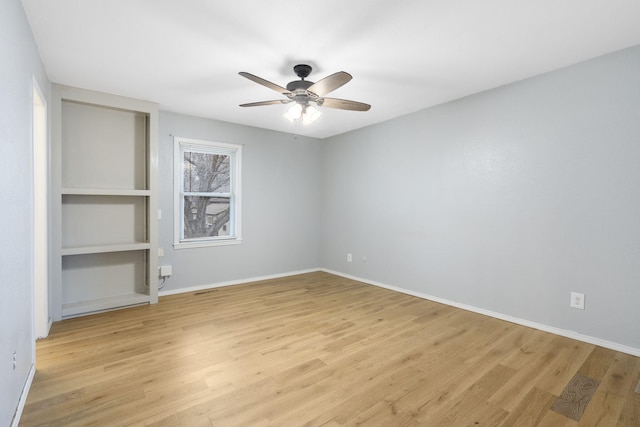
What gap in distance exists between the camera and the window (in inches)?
165

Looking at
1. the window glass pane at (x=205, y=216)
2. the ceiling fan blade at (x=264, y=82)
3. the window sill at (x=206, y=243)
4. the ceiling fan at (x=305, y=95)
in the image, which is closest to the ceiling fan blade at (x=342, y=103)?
the ceiling fan at (x=305, y=95)

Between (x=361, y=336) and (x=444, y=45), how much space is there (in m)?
2.59

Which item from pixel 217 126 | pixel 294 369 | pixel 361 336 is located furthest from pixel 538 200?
pixel 217 126

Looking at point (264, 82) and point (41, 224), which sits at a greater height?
point (264, 82)

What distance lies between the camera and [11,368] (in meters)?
1.59

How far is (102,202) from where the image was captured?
141 inches

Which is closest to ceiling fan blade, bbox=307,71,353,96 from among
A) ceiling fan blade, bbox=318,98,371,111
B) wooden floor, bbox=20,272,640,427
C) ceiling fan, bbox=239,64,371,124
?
ceiling fan, bbox=239,64,371,124

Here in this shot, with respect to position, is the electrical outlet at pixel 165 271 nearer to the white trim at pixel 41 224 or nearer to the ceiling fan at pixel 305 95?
the white trim at pixel 41 224

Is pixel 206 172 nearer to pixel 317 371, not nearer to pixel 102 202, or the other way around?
pixel 102 202

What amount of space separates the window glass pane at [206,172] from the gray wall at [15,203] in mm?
2200

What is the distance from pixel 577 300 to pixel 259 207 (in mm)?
4056

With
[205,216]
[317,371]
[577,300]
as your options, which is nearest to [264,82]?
[317,371]

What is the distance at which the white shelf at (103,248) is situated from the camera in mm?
3184

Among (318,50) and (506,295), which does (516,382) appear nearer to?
(506,295)
